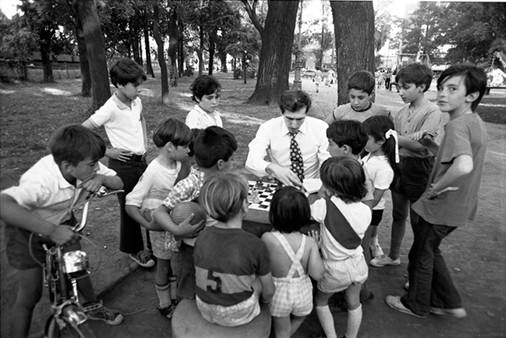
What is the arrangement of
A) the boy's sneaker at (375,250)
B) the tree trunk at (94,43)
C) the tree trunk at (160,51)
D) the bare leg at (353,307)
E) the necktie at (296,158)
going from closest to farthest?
the bare leg at (353,307) < the necktie at (296,158) < the boy's sneaker at (375,250) < the tree trunk at (94,43) < the tree trunk at (160,51)

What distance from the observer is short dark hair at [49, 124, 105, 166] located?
194cm

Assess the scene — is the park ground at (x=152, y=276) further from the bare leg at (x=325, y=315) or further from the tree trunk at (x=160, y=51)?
the tree trunk at (x=160, y=51)

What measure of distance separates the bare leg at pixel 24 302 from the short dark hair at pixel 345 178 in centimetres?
189

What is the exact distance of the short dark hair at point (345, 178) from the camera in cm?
210

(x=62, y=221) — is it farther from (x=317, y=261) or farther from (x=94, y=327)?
(x=317, y=261)

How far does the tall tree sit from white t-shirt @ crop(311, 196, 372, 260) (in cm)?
1041

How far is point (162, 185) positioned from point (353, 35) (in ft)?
12.5

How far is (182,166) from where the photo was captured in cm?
268

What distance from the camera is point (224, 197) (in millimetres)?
1820

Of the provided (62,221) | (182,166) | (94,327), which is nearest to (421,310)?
(182,166)

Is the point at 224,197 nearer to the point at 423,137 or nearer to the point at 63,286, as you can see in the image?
the point at 63,286

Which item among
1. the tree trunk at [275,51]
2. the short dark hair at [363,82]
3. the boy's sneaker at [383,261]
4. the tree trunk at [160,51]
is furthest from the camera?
the tree trunk at [275,51]

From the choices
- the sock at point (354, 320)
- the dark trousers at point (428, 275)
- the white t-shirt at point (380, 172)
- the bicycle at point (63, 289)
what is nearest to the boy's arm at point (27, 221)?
the bicycle at point (63, 289)

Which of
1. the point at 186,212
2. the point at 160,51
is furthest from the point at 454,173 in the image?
the point at 160,51
